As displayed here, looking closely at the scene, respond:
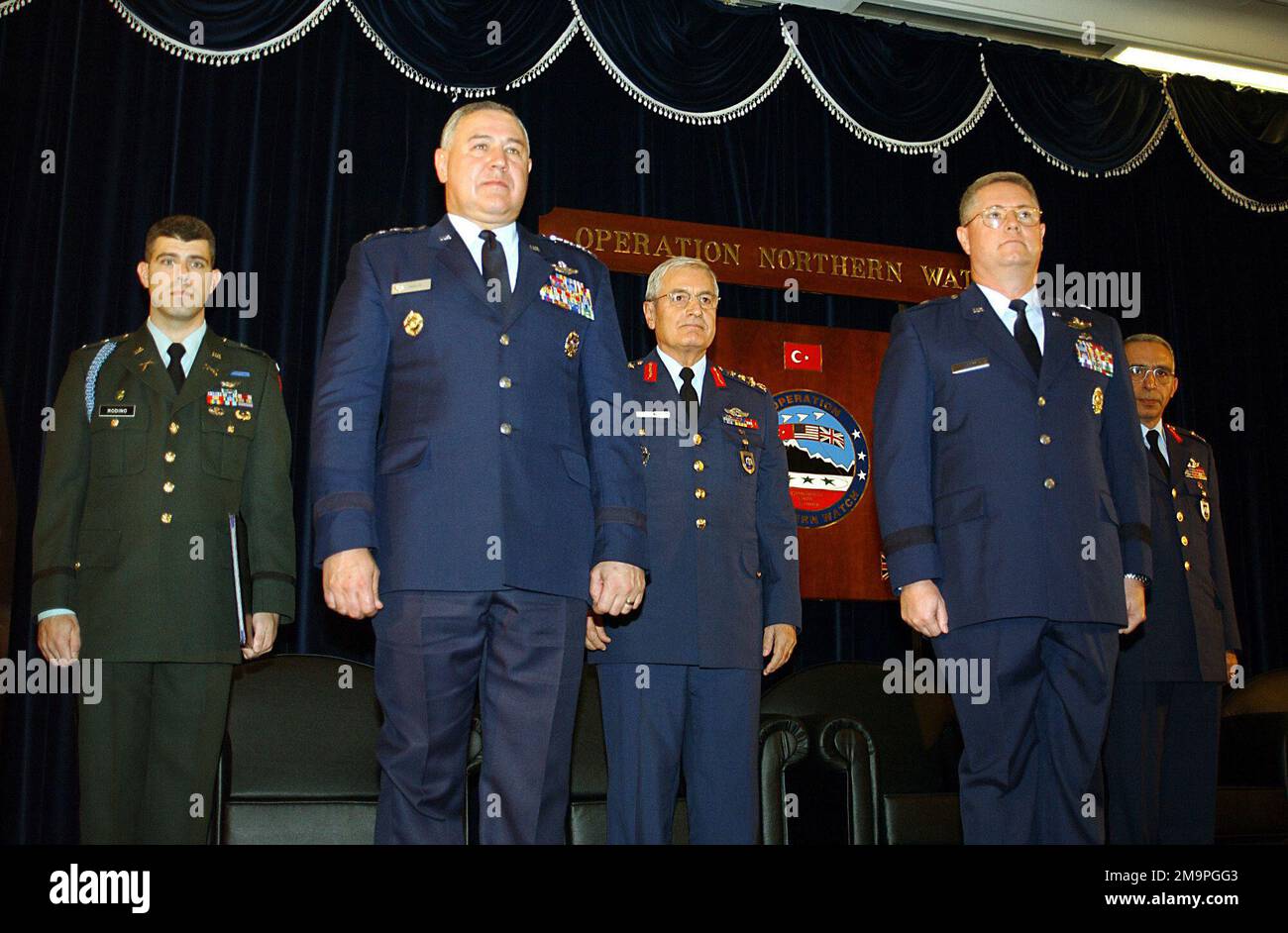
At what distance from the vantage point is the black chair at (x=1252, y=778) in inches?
186

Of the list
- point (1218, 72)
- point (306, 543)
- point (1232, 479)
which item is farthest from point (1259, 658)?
point (306, 543)

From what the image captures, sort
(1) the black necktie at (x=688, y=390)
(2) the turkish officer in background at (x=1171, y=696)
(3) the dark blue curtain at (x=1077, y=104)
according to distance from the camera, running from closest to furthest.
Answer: (1) the black necktie at (x=688, y=390)
(2) the turkish officer in background at (x=1171, y=696)
(3) the dark blue curtain at (x=1077, y=104)

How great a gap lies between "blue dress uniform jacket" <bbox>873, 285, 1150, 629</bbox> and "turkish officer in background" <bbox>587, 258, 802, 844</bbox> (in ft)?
2.07

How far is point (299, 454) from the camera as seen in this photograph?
5.15m

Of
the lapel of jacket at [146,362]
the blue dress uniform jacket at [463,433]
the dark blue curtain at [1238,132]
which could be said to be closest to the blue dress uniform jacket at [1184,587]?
the blue dress uniform jacket at [463,433]

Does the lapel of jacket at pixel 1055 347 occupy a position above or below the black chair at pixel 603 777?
above

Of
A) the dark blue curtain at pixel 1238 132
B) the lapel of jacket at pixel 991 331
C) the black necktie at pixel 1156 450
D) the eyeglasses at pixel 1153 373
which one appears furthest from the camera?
the dark blue curtain at pixel 1238 132

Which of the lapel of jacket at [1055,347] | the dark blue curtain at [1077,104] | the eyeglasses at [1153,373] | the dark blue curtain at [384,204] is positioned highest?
the dark blue curtain at [1077,104]

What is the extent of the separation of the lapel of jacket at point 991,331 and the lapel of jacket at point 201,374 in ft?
5.93

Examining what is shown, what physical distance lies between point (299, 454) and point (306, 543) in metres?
0.37

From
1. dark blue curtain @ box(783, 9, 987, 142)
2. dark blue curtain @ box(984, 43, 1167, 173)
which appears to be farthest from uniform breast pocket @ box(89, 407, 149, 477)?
dark blue curtain @ box(984, 43, 1167, 173)

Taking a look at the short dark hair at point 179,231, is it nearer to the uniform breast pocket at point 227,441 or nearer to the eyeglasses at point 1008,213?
the uniform breast pocket at point 227,441

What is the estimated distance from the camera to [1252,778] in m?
4.94

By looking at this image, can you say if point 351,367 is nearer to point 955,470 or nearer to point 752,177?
point 955,470
